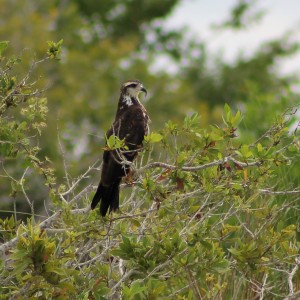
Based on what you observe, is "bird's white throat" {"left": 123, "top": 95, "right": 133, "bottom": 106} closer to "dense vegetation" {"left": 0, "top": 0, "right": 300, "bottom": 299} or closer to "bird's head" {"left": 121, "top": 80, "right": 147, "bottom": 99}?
"bird's head" {"left": 121, "top": 80, "right": 147, "bottom": 99}

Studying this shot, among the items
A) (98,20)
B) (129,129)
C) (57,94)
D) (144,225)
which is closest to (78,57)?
(57,94)

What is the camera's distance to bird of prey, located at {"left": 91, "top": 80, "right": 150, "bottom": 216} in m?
6.07

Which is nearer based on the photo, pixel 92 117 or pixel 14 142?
pixel 14 142

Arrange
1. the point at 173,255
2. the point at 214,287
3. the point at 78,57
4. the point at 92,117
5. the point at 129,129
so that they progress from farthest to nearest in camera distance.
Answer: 1. the point at 78,57
2. the point at 92,117
3. the point at 129,129
4. the point at 214,287
5. the point at 173,255

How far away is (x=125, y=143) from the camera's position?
7.05 metres

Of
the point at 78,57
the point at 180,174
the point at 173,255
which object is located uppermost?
the point at 78,57

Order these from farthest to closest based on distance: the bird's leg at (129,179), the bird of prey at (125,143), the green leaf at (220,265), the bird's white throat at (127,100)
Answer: the bird's white throat at (127,100) → the bird of prey at (125,143) → the bird's leg at (129,179) → the green leaf at (220,265)

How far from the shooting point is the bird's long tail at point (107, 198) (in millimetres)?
5895

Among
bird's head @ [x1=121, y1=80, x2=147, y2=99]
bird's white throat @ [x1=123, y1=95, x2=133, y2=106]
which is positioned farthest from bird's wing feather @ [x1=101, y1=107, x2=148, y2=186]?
bird's head @ [x1=121, y1=80, x2=147, y2=99]

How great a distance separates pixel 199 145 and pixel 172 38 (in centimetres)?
2920

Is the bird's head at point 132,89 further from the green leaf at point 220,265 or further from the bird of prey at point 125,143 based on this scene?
the green leaf at point 220,265

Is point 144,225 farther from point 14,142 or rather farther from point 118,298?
point 14,142

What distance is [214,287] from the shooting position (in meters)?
6.13

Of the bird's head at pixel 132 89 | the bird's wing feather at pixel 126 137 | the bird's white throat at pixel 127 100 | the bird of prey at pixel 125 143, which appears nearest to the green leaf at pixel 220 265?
the bird of prey at pixel 125 143
